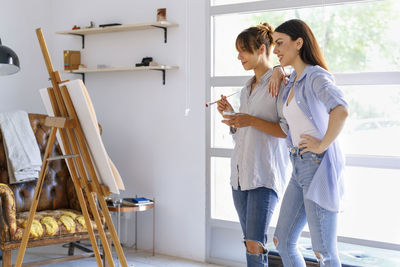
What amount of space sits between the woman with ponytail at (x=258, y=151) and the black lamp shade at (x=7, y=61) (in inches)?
59.6

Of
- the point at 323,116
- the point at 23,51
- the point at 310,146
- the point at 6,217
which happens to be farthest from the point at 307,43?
the point at 23,51

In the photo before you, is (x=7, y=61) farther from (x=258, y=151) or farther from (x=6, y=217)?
(x=258, y=151)

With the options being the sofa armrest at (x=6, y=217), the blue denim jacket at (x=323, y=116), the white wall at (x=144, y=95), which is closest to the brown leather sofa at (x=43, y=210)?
the sofa armrest at (x=6, y=217)

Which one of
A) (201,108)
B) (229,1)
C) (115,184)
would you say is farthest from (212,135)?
(115,184)

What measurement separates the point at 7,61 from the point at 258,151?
170 centimetres

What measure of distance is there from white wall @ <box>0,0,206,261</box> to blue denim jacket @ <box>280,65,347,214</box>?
171 cm

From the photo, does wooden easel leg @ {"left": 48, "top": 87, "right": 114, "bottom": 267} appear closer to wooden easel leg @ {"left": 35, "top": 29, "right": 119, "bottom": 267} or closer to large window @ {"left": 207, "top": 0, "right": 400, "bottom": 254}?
wooden easel leg @ {"left": 35, "top": 29, "right": 119, "bottom": 267}

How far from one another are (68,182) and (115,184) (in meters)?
1.85

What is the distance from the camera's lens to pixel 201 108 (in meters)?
3.80

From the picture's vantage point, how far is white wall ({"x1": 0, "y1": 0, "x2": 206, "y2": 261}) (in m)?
3.85

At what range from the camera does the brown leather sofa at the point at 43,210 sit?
314 cm

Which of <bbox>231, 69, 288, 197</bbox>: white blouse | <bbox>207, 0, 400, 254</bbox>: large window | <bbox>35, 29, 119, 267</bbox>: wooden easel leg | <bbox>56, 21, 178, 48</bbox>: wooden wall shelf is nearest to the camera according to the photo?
<bbox>35, 29, 119, 267</bbox>: wooden easel leg

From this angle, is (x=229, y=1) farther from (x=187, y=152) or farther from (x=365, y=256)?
(x=365, y=256)

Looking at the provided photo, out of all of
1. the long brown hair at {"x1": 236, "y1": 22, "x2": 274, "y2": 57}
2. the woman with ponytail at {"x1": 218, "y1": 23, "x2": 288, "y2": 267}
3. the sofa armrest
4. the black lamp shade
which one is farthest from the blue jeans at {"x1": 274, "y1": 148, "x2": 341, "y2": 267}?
the black lamp shade
